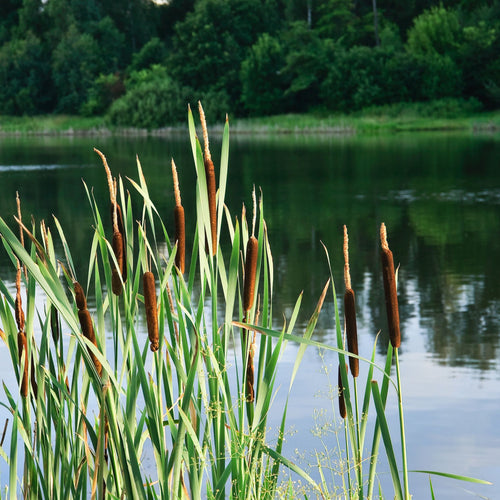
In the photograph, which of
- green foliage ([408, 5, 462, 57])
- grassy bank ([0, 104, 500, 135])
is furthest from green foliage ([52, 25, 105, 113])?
green foliage ([408, 5, 462, 57])

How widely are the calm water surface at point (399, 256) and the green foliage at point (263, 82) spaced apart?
74.3 feet

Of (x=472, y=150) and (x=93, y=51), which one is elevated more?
(x=93, y=51)

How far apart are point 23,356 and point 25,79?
191ft

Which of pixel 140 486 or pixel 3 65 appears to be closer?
pixel 140 486

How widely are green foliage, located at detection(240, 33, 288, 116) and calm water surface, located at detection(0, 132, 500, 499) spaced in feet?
74.3

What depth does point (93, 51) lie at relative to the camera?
5841 cm

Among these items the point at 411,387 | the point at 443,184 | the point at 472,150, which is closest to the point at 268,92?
the point at 472,150

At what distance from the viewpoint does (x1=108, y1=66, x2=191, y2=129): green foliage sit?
47.5 meters

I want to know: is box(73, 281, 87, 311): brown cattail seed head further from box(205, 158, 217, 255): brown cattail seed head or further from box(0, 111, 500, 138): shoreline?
box(0, 111, 500, 138): shoreline

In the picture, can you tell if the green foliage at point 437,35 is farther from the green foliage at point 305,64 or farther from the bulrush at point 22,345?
the bulrush at point 22,345

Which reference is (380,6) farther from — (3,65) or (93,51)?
(3,65)

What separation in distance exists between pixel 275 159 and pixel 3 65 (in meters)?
36.8

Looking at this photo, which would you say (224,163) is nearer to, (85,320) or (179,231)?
(179,231)

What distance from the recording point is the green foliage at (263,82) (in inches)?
1911
